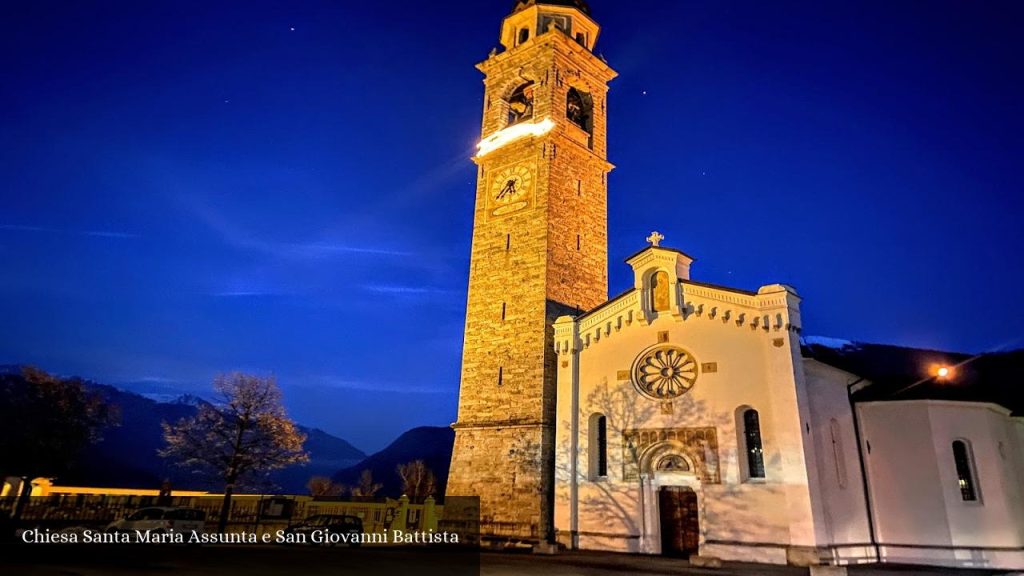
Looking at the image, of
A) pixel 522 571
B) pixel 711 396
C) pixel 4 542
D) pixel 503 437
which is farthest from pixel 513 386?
pixel 4 542

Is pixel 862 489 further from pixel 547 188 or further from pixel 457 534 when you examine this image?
pixel 547 188

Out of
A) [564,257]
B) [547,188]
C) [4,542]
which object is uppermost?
[547,188]

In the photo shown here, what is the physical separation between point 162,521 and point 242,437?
→ 24.1 feet

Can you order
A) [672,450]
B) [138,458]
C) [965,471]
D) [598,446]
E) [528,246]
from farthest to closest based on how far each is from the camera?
[138,458]
[528,246]
[598,446]
[672,450]
[965,471]

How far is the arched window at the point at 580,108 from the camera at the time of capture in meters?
29.5

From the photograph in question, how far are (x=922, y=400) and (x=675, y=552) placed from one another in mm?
9263

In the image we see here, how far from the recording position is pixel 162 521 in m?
19.0

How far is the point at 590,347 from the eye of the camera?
2220cm

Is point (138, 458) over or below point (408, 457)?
below

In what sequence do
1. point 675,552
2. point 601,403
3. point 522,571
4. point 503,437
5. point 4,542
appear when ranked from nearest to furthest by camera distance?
1. point 522,571
2. point 4,542
3. point 675,552
4. point 601,403
5. point 503,437

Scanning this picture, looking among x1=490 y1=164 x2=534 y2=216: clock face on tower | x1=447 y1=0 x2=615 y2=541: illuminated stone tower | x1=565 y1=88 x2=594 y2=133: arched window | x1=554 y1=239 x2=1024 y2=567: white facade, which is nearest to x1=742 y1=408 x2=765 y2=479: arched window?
x1=554 y1=239 x2=1024 y2=567: white facade

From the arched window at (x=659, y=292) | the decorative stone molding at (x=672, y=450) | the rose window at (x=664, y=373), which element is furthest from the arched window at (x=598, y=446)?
the arched window at (x=659, y=292)

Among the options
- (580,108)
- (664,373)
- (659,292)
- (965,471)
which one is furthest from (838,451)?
(580,108)

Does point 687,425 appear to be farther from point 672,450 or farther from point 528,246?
point 528,246
